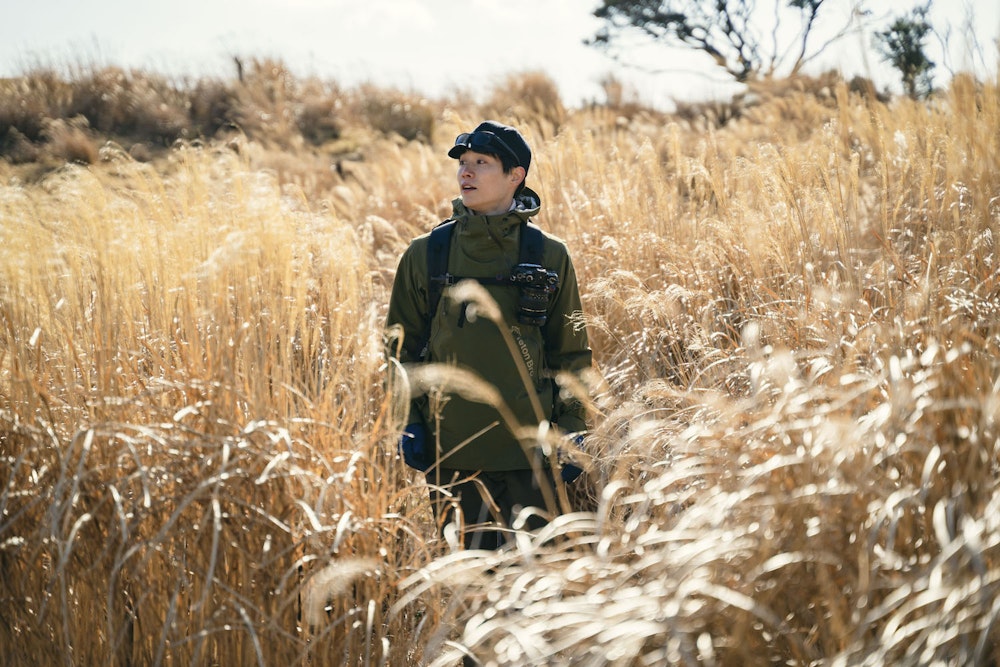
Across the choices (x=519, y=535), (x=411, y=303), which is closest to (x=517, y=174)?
(x=411, y=303)

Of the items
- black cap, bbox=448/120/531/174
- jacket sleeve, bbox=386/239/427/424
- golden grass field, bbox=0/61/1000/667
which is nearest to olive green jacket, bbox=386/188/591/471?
jacket sleeve, bbox=386/239/427/424

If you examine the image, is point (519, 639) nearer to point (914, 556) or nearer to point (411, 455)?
point (914, 556)

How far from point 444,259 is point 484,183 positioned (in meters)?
0.28

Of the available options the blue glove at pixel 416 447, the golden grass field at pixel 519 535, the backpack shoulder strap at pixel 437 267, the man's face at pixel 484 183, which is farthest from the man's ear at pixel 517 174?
the blue glove at pixel 416 447

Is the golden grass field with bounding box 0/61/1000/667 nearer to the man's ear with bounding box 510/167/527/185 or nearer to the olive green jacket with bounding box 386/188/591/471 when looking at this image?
the olive green jacket with bounding box 386/188/591/471

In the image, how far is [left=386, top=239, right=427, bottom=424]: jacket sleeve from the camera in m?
2.92

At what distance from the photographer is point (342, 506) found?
2191 mm

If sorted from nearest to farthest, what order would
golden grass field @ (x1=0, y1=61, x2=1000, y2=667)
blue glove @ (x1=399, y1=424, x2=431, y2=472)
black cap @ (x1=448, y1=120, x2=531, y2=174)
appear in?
golden grass field @ (x1=0, y1=61, x2=1000, y2=667) < blue glove @ (x1=399, y1=424, x2=431, y2=472) < black cap @ (x1=448, y1=120, x2=531, y2=174)

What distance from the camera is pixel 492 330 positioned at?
2834 millimetres

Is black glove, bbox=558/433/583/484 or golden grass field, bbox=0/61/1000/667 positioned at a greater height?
golden grass field, bbox=0/61/1000/667

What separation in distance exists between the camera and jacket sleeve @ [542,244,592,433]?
0.13 metres

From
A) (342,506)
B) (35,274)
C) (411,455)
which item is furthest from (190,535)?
(35,274)

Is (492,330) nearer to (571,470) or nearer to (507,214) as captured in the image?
(507,214)

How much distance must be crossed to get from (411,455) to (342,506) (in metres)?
0.64
